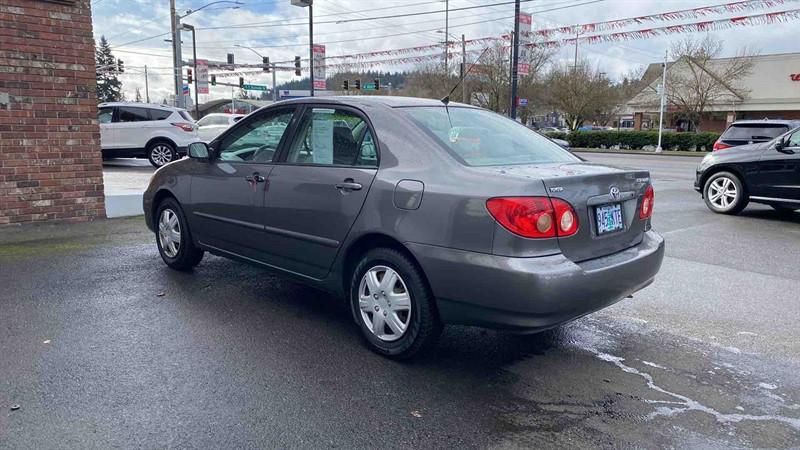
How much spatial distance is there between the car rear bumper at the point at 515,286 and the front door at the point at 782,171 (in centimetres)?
655

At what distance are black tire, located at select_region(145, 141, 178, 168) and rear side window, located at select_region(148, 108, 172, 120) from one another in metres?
0.66

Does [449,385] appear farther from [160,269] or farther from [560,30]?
[560,30]

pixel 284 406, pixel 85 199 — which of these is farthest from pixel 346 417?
pixel 85 199

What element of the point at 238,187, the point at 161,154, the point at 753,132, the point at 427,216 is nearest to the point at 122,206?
the point at 238,187

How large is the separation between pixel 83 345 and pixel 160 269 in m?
1.92

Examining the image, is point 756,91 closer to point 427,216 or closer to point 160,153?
point 160,153

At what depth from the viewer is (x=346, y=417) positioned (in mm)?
2996

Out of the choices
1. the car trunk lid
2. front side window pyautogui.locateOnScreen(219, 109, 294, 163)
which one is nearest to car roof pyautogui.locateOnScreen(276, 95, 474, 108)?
front side window pyautogui.locateOnScreen(219, 109, 294, 163)

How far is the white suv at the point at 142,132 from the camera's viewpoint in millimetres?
15625

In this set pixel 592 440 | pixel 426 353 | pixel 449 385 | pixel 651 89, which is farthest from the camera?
pixel 651 89

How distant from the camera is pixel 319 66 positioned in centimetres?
2723

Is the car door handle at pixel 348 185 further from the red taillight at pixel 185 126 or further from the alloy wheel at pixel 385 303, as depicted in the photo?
the red taillight at pixel 185 126

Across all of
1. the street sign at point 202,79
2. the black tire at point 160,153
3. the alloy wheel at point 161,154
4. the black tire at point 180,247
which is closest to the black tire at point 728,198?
the black tire at point 180,247

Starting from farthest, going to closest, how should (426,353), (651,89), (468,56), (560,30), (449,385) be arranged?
1. (651,89)
2. (468,56)
3. (560,30)
4. (426,353)
5. (449,385)
